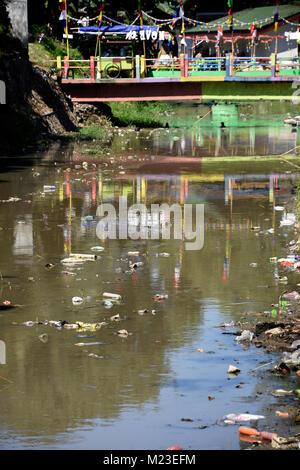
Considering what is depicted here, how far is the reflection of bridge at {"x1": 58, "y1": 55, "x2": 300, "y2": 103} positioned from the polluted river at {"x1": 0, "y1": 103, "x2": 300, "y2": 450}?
760 centimetres

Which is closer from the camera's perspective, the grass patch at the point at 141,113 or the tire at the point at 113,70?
the tire at the point at 113,70

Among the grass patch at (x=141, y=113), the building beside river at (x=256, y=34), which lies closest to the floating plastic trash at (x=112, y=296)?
the grass patch at (x=141, y=113)

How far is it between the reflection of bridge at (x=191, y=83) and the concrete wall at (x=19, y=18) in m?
2.59

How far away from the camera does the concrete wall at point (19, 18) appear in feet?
110

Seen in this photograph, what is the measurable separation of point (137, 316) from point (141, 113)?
3555 cm

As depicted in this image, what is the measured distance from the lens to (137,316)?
10.1 m

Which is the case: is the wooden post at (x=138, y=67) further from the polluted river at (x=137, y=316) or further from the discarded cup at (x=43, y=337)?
the discarded cup at (x=43, y=337)

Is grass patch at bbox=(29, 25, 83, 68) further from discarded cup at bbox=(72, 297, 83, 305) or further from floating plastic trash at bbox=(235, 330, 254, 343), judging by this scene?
floating plastic trash at bbox=(235, 330, 254, 343)

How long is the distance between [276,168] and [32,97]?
12.5m

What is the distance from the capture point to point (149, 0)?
1870 inches

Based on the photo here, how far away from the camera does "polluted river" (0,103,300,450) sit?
7164 mm

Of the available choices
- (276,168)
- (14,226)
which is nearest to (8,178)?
(14,226)

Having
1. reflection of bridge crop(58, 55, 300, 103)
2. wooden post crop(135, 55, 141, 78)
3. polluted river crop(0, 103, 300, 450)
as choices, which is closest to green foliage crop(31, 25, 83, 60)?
reflection of bridge crop(58, 55, 300, 103)

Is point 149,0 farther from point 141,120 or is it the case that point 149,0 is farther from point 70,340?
point 70,340
